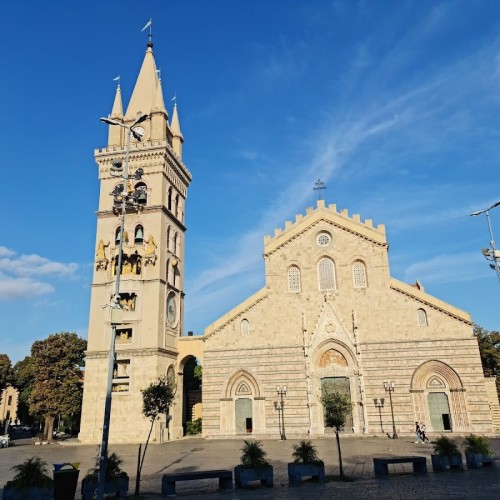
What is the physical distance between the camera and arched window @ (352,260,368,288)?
3878cm

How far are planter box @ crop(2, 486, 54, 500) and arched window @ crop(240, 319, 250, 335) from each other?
2643 cm

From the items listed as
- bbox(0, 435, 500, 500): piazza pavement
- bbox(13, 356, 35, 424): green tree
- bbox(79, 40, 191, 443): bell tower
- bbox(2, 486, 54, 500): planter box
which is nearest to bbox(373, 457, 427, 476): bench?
bbox(0, 435, 500, 500): piazza pavement

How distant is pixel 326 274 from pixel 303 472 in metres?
24.3

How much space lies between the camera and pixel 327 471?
19250 millimetres

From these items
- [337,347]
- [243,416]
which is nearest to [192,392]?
[243,416]

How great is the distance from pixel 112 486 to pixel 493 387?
3622 cm

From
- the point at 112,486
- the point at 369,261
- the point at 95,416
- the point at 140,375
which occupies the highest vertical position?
the point at 369,261

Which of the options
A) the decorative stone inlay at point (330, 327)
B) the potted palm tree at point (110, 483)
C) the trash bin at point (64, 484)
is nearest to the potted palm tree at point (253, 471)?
the potted palm tree at point (110, 483)

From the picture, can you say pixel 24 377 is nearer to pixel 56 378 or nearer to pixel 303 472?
pixel 56 378

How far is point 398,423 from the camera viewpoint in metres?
34.8

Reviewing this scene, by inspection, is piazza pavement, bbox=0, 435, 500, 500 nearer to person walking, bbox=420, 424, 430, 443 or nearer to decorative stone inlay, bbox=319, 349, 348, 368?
person walking, bbox=420, 424, 430, 443

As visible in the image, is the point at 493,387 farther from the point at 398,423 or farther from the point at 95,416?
the point at 95,416

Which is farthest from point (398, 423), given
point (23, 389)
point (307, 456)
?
point (23, 389)

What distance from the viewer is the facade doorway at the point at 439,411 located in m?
34.5
